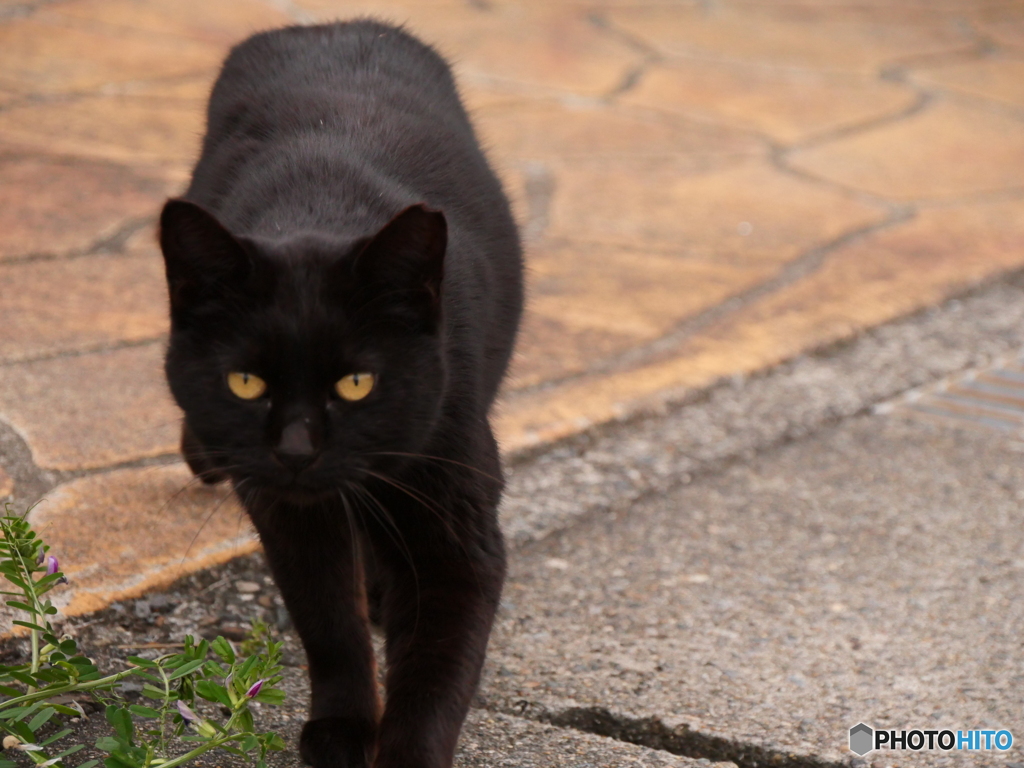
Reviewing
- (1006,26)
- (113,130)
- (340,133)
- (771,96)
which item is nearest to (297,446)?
(340,133)

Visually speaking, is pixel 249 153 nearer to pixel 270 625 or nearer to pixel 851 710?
pixel 270 625

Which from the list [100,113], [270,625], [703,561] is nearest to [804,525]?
[703,561]

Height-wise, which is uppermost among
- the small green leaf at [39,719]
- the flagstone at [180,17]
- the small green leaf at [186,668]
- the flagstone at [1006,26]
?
the small green leaf at [186,668]

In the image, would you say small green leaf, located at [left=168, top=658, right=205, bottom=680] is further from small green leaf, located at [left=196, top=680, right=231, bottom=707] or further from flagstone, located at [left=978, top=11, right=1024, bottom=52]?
flagstone, located at [left=978, top=11, right=1024, bottom=52]

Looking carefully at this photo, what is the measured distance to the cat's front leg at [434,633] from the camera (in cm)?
141

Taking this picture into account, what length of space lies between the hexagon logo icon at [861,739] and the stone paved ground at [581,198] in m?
0.90

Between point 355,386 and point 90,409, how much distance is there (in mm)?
1053

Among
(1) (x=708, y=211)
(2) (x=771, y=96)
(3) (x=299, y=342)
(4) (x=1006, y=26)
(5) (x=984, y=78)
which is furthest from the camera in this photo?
(4) (x=1006, y=26)

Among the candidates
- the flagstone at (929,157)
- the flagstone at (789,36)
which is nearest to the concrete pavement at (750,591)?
the flagstone at (929,157)

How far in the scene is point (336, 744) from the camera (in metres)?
1.44

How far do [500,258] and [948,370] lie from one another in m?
1.32

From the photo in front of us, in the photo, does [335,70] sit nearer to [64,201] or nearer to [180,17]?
[64,201]

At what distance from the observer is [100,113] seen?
3.90 m

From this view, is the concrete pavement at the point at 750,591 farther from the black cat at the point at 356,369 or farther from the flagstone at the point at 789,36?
the flagstone at the point at 789,36
